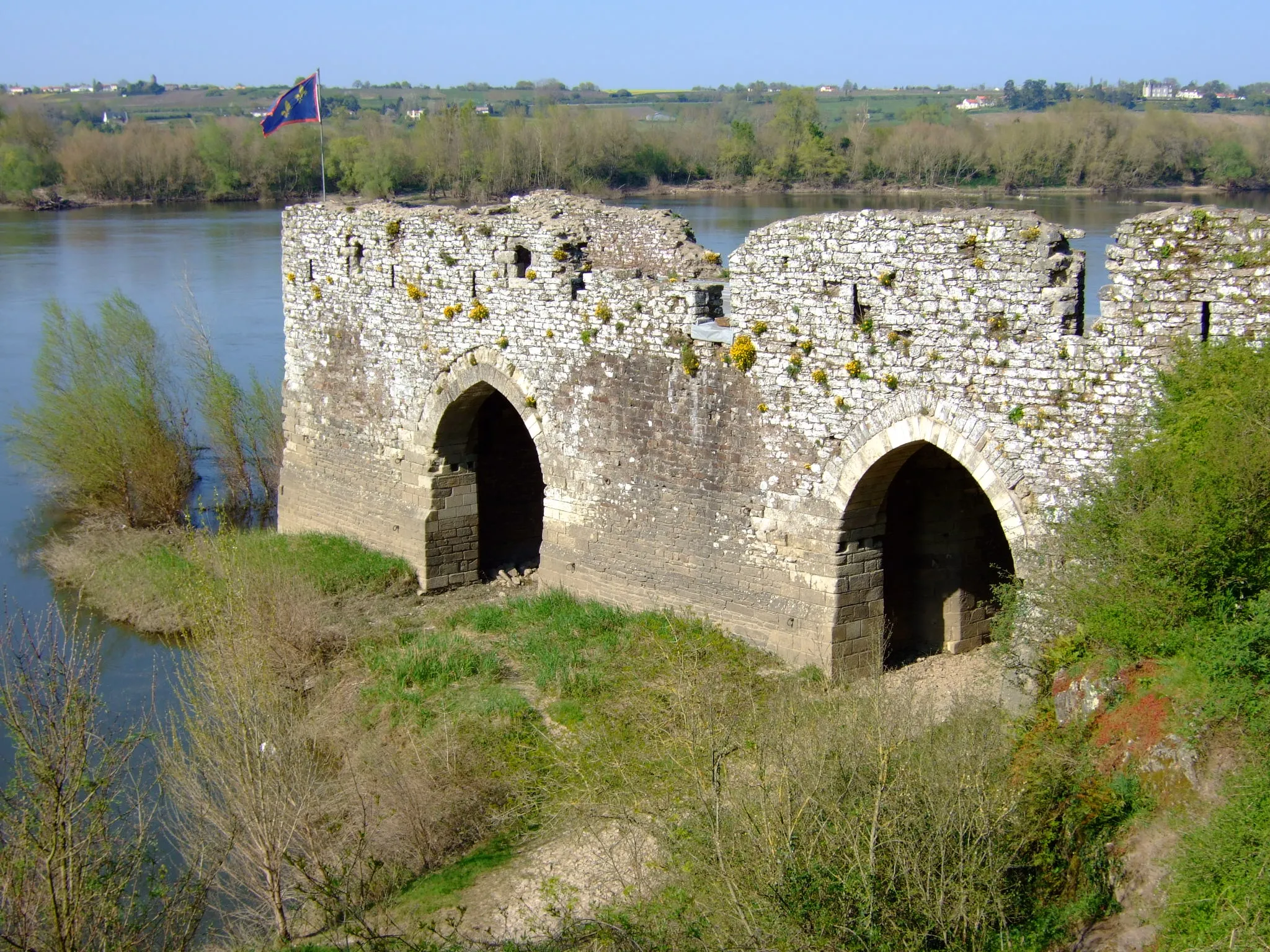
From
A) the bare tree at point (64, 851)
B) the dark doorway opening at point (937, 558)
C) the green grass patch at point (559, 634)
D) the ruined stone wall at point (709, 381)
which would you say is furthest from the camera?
the dark doorway opening at point (937, 558)

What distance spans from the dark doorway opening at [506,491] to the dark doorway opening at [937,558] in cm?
443

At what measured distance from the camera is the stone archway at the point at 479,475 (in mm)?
11703

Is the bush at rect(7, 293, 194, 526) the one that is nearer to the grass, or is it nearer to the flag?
the grass

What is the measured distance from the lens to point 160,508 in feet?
57.7

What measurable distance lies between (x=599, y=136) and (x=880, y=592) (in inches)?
789

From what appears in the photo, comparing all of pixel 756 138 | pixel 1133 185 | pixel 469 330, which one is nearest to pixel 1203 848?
pixel 469 330

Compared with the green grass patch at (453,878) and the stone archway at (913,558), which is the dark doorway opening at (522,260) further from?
the green grass patch at (453,878)

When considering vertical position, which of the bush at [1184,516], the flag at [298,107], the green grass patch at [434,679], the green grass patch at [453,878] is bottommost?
the green grass patch at [453,878]

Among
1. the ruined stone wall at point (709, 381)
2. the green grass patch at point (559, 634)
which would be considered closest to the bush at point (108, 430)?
the ruined stone wall at point (709, 381)

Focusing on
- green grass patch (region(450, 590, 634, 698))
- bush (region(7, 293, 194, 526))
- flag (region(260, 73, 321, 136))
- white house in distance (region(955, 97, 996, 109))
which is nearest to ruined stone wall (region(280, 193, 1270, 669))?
green grass patch (region(450, 590, 634, 698))

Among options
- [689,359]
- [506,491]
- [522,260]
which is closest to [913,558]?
[689,359]

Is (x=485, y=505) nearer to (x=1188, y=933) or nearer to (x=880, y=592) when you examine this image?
(x=880, y=592)

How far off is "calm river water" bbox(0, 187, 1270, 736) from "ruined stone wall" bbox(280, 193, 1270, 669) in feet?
10.4

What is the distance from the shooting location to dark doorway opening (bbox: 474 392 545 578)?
1339 centimetres
